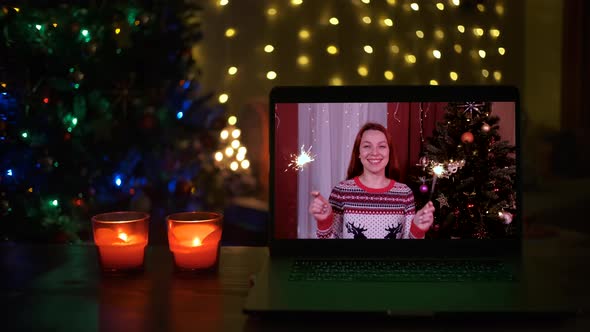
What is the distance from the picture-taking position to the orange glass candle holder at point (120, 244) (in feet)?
3.12

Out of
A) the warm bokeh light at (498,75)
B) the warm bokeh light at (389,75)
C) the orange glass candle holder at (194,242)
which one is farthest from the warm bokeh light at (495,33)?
the orange glass candle holder at (194,242)

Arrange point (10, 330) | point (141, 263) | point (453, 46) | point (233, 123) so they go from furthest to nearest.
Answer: point (233, 123)
point (453, 46)
point (141, 263)
point (10, 330)

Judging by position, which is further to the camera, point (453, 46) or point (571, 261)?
point (453, 46)

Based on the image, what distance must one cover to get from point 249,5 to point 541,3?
3.75 feet

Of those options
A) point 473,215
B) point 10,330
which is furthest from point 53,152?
point 473,215

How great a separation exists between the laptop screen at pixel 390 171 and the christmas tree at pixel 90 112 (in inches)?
33.7

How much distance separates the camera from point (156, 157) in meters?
1.82

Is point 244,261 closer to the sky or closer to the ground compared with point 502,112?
closer to the ground

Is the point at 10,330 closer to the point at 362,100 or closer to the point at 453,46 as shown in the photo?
the point at 362,100

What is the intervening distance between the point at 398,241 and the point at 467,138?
0.69ft

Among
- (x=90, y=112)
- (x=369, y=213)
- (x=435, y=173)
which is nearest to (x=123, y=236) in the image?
(x=369, y=213)

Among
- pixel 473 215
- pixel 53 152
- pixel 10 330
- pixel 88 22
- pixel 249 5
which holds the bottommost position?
pixel 10 330

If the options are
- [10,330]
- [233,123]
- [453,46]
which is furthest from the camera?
[233,123]

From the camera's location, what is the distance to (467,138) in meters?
1.01
